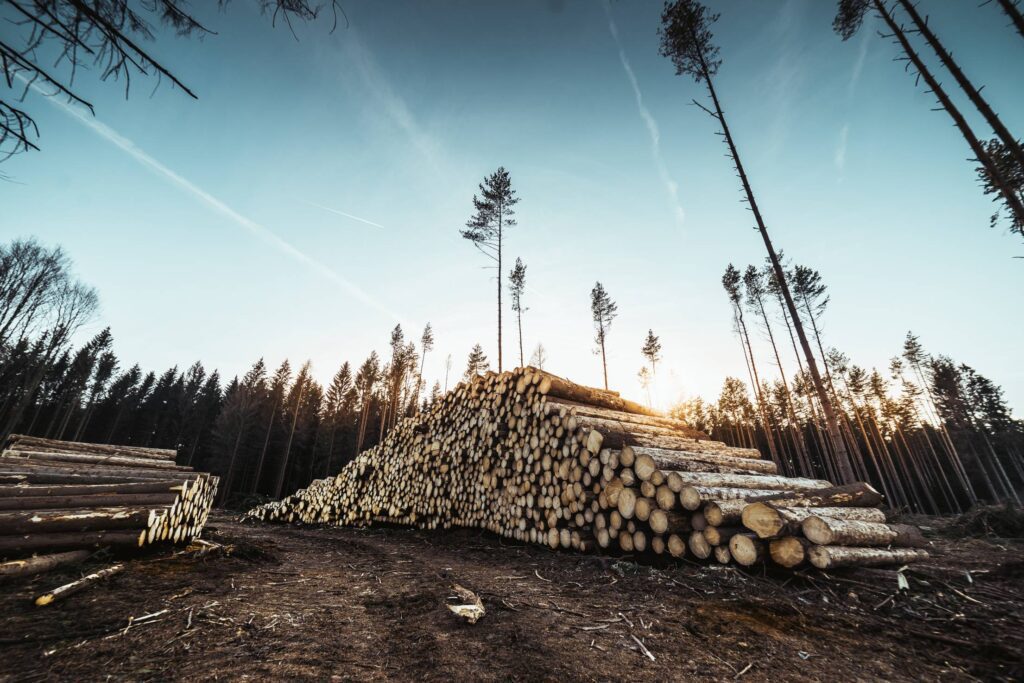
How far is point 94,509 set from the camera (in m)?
4.41

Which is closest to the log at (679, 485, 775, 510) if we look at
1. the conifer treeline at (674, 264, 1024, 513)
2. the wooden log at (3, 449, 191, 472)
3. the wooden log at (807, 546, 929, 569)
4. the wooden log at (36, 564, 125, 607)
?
the wooden log at (807, 546, 929, 569)

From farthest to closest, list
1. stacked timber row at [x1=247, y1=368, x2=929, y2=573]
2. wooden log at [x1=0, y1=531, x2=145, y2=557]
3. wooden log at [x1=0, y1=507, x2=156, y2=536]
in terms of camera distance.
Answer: stacked timber row at [x1=247, y1=368, x2=929, y2=573]
wooden log at [x1=0, y1=507, x2=156, y2=536]
wooden log at [x1=0, y1=531, x2=145, y2=557]

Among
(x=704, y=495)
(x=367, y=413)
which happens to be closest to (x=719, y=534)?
(x=704, y=495)

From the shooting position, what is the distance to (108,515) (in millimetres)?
4332

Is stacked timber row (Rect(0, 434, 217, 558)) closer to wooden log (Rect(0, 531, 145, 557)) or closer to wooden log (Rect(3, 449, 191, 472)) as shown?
→ wooden log (Rect(0, 531, 145, 557))

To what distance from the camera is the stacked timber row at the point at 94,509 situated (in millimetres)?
3902

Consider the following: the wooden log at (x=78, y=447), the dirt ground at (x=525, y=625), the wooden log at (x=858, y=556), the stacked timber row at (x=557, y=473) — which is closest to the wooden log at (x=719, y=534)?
the stacked timber row at (x=557, y=473)

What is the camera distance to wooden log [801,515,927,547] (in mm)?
3789

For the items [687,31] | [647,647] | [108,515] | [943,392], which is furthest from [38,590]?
[943,392]

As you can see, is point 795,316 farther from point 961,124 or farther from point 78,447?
point 78,447

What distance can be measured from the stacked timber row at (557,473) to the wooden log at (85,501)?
490 cm

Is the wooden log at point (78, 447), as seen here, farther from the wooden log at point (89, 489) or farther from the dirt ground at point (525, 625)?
the dirt ground at point (525, 625)

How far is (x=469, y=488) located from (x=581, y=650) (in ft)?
18.6

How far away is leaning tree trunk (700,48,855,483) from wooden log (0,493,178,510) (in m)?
13.5
